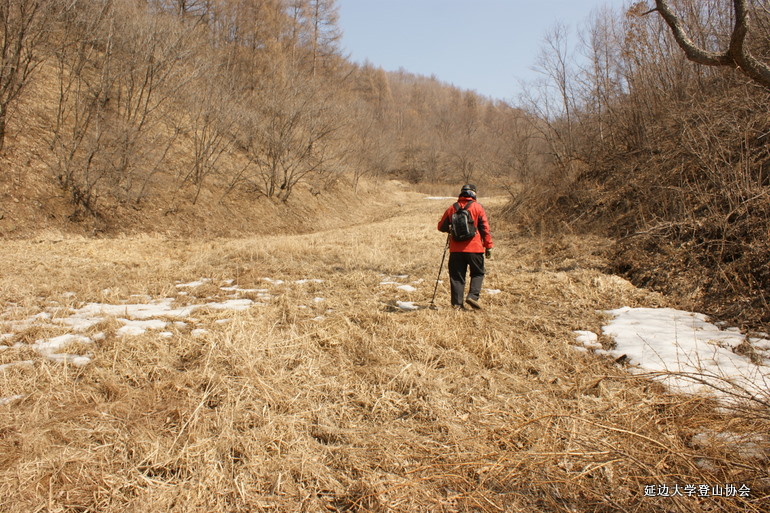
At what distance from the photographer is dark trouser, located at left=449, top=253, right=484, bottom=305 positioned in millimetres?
5766

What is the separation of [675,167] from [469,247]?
7.09 m

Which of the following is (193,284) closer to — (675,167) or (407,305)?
(407,305)

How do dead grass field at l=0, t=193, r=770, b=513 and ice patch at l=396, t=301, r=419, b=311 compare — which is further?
ice patch at l=396, t=301, r=419, b=311

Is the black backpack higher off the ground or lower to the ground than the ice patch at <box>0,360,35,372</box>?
higher

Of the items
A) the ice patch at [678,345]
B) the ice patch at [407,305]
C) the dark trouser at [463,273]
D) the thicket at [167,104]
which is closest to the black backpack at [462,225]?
the dark trouser at [463,273]

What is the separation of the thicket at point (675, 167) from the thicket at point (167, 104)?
5119 millimetres

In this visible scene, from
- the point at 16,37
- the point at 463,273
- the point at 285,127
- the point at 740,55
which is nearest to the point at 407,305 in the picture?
the point at 463,273

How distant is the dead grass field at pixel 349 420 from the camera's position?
224cm

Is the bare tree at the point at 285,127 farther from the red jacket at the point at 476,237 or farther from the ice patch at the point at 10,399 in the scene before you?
the ice patch at the point at 10,399

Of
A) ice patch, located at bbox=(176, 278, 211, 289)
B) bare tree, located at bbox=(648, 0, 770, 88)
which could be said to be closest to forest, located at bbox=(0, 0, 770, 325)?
bare tree, located at bbox=(648, 0, 770, 88)

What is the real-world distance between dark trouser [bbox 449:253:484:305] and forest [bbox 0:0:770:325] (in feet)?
10.2

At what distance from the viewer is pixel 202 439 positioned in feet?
8.77

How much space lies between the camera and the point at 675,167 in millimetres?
9680

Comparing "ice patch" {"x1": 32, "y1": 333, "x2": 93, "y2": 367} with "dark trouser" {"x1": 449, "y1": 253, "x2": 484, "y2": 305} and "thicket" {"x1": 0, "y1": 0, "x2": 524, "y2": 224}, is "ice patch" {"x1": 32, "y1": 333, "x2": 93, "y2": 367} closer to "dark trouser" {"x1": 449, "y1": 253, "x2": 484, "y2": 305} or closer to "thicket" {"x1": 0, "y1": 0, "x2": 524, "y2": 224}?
"dark trouser" {"x1": 449, "y1": 253, "x2": 484, "y2": 305}
